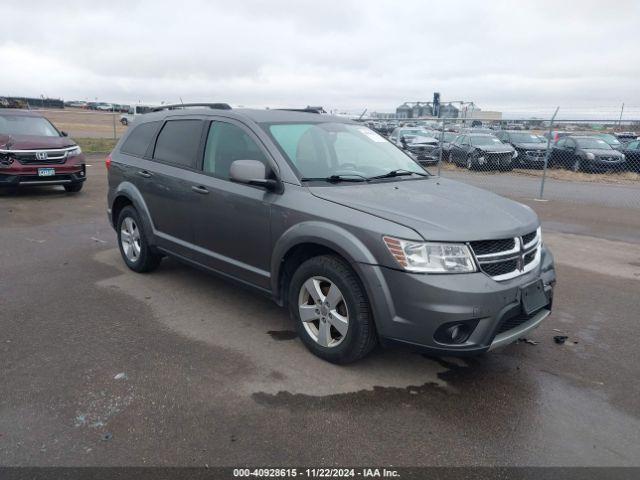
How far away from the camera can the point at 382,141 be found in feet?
17.1

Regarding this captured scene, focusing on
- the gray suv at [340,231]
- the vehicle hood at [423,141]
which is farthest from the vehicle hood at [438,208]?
the vehicle hood at [423,141]

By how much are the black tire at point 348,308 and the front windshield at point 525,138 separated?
1844cm

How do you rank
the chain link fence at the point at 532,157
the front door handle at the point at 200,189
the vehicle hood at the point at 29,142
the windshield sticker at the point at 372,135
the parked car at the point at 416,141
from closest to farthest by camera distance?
1. the front door handle at the point at 200,189
2. the windshield sticker at the point at 372,135
3. the vehicle hood at the point at 29,142
4. the chain link fence at the point at 532,157
5. the parked car at the point at 416,141

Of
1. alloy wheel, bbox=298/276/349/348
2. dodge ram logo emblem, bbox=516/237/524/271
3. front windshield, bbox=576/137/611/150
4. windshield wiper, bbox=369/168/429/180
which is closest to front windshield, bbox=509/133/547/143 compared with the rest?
front windshield, bbox=576/137/611/150

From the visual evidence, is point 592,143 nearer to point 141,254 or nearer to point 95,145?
point 141,254

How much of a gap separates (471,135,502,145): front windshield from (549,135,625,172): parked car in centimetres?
217

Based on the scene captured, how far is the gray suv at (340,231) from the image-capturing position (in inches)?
130

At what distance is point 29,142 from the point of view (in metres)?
10.4

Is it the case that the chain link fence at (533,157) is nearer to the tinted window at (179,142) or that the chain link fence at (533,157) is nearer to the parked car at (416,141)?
the parked car at (416,141)

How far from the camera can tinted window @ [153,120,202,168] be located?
4.98 metres

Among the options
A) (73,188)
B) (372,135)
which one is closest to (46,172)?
(73,188)

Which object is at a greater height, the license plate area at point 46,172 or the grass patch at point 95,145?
the license plate area at point 46,172

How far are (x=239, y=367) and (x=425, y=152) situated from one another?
17.7m

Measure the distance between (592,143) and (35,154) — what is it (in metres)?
17.2
